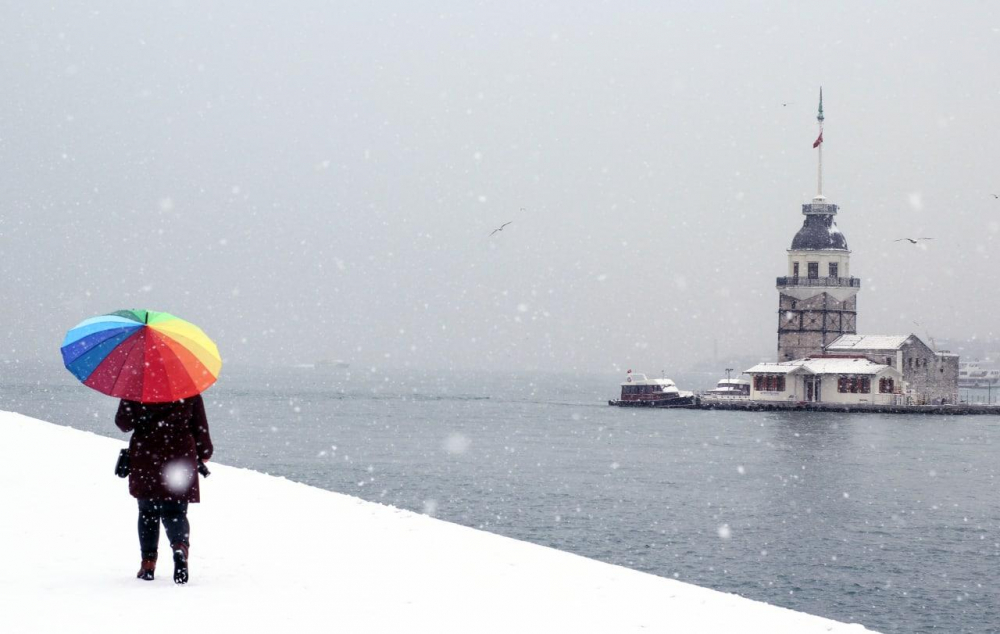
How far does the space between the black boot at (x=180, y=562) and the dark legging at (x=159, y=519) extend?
44mm

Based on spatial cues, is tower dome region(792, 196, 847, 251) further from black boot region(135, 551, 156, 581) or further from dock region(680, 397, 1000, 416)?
black boot region(135, 551, 156, 581)

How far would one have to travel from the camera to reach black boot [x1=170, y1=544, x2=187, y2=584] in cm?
941

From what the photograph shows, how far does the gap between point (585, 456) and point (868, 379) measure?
153 ft

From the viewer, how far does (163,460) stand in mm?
9172

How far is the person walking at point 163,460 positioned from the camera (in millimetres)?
Result: 9133

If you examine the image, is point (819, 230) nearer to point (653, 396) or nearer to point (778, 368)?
point (778, 368)

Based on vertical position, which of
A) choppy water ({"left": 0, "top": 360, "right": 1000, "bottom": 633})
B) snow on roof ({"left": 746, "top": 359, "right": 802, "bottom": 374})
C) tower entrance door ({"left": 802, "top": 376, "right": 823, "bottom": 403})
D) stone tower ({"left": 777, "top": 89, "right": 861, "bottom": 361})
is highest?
stone tower ({"left": 777, "top": 89, "right": 861, "bottom": 361})

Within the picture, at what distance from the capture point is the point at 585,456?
53750 mm

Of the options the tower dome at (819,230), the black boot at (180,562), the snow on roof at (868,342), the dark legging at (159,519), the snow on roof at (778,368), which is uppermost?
the tower dome at (819,230)

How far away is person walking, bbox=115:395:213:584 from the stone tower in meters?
93.3

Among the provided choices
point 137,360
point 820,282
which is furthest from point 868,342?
point 137,360

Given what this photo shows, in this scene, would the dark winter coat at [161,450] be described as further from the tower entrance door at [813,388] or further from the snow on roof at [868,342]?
the tower entrance door at [813,388]

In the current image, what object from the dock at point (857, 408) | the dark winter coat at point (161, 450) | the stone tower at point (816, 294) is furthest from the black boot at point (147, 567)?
the stone tower at point (816, 294)

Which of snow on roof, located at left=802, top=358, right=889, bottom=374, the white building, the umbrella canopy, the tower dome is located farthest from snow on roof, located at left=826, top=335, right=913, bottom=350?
the umbrella canopy
